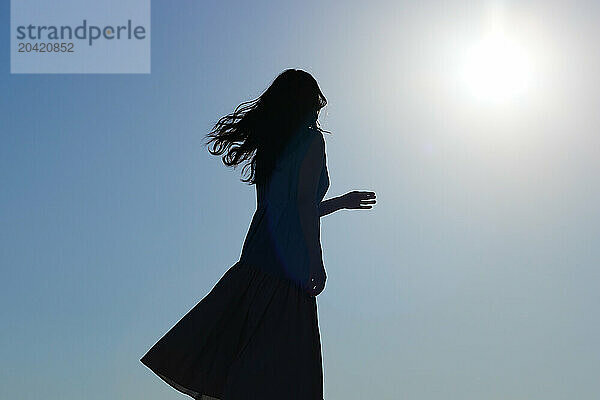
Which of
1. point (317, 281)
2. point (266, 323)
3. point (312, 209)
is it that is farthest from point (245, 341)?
point (312, 209)

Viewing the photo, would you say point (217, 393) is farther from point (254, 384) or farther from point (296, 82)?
point (296, 82)

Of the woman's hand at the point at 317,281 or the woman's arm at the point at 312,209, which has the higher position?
the woman's arm at the point at 312,209

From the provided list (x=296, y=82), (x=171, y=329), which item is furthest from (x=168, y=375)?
(x=296, y=82)

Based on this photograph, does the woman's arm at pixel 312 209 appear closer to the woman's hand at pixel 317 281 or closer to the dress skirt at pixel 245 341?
the woman's hand at pixel 317 281

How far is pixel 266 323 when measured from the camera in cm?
A: 2497

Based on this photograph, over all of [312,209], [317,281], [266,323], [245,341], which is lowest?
[245,341]

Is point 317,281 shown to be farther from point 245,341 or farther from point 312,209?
point 245,341

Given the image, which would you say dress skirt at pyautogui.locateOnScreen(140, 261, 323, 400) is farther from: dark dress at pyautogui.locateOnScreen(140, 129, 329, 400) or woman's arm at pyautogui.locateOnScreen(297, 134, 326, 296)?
woman's arm at pyautogui.locateOnScreen(297, 134, 326, 296)

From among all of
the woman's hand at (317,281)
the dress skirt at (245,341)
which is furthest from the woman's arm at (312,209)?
the dress skirt at (245,341)

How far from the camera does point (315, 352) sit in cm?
2497

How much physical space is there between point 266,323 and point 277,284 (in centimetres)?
25

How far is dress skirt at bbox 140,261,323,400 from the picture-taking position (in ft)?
81.7

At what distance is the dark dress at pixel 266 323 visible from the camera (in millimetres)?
24906

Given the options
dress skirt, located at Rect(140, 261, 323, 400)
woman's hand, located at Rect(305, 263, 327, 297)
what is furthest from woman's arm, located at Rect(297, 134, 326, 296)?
dress skirt, located at Rect(140, 261, 323, 400)
